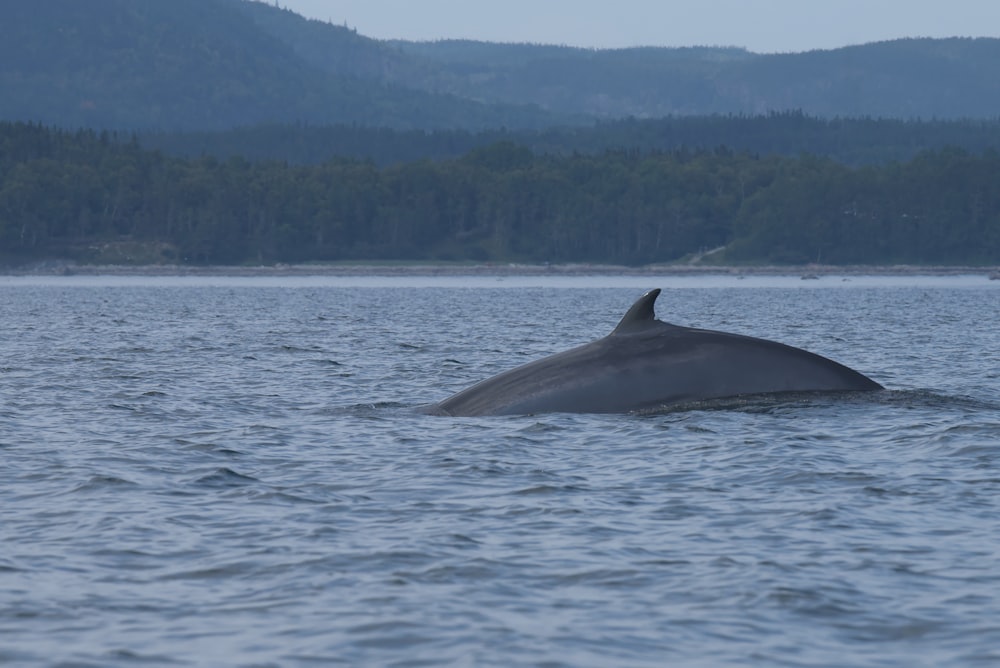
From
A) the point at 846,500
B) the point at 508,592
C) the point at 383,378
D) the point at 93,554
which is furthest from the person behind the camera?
the point at 383,378

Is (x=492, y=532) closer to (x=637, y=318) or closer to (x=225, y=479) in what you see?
(x=225, y=479)

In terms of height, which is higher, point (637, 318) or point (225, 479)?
point (637, 318)

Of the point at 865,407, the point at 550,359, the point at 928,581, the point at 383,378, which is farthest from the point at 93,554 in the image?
the point at 383,378

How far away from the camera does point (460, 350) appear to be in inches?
1667

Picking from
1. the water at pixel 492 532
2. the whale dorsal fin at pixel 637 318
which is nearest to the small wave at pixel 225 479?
the water at pixel 492 532

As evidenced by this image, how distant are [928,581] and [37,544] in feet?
25.9

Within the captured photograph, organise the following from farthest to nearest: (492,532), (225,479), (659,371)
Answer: (659,371) → (225,479) → (492,532)

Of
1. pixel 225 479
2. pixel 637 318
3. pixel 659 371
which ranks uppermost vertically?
pixel 637 318

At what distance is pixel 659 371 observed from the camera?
19781 millimetres

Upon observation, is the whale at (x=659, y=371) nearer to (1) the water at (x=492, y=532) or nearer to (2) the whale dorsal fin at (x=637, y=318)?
(2) the whale dorsal fin at (x=637, y=318)

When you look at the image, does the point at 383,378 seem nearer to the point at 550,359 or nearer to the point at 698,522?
the point at 550,359

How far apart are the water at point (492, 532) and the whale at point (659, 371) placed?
33cm

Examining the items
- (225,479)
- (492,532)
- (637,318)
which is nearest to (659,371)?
(637,318)

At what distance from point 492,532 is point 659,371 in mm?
6055
